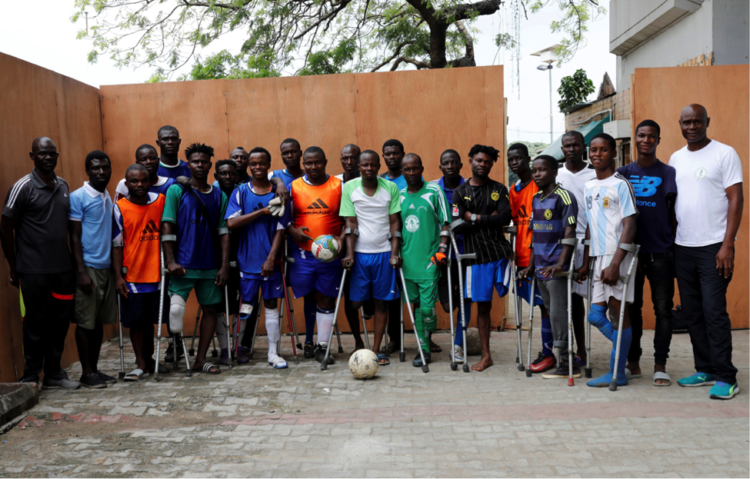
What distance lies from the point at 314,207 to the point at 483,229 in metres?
1.70

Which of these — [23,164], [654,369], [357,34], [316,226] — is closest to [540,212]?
[654,369]

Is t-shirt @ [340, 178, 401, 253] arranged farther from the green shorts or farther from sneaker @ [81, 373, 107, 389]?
sneaker @ [81, 373, 107, 389]

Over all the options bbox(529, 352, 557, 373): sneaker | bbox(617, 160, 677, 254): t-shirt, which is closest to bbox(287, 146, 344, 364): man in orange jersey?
bbox(529, 352, 557, 373): sneaker

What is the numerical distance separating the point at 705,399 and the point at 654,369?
64 centimetres

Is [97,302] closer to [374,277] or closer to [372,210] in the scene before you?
[374,277]

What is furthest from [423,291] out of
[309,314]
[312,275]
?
[309,314]

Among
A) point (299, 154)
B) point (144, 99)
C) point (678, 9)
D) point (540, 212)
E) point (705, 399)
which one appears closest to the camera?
point (705, 399)

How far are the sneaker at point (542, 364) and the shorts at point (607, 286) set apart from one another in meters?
0.90

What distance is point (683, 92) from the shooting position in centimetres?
730

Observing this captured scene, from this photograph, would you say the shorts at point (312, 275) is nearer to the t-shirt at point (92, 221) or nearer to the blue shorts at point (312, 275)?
the blue shorts at point (312, 275)

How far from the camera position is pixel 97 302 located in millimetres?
5621

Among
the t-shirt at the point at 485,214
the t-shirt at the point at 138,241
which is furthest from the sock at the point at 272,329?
the t-shirt at the point at 485,214

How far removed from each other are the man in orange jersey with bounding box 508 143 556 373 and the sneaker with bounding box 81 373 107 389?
3.95 meters

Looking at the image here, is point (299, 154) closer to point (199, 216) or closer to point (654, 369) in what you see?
point (199, 216)
